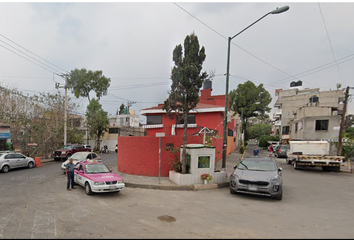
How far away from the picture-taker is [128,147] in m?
12.2

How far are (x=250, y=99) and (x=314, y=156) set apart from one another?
87.3 ft

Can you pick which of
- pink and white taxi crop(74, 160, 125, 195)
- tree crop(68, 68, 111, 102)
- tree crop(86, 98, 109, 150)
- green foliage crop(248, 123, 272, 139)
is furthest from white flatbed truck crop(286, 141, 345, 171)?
green foliage crop(248, 123, 272, 139)

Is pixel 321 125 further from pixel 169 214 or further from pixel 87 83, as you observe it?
pixel 87 83

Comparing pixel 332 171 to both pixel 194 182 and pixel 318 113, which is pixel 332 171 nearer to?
pixel 194 182

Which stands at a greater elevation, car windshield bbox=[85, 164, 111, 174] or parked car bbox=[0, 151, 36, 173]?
car windshield bbox=[85, 164, 111, 174]

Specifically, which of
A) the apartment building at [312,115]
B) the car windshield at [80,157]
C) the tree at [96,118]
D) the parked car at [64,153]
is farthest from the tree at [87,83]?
the apartment building at [312,115]

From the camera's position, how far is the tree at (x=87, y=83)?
31672 millimetres

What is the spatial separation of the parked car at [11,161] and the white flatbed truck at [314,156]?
73.3 feet

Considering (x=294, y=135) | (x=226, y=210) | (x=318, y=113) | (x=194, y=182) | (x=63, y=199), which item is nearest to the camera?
(x=226, y=210)

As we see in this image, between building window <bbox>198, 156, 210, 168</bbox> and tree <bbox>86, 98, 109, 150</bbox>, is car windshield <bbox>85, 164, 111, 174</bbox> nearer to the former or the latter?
building window <bbox>198, 156, 210, 168</bbox>

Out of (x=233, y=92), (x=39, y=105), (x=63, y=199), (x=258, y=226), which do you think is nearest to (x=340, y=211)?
(x=258, y=226)

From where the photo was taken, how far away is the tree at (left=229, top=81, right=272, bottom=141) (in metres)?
39.6

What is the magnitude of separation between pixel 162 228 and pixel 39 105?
23.6 m

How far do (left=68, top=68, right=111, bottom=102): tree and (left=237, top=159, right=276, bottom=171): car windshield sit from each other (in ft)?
99.9
